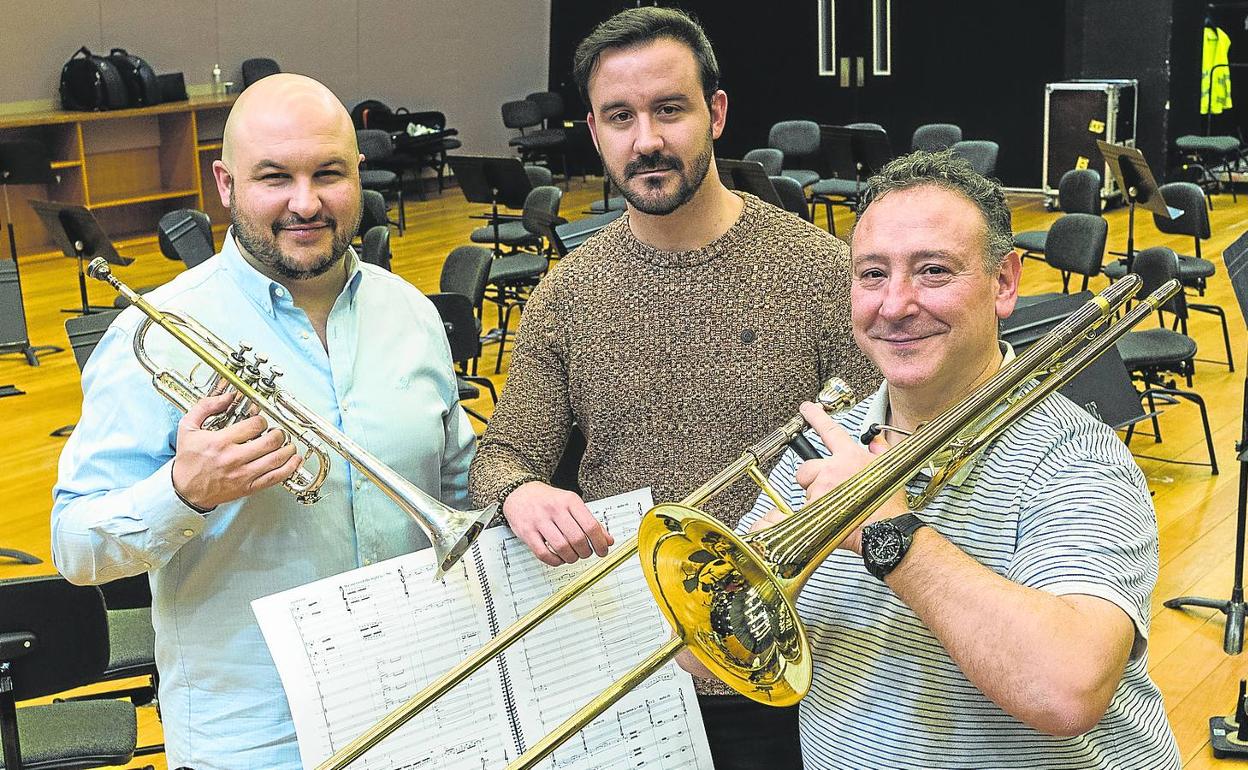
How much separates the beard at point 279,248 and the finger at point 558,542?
0.58m

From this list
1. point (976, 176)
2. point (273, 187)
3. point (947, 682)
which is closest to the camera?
point (947, 682)

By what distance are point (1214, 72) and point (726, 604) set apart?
15.7 m

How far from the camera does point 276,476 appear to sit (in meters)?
2.03

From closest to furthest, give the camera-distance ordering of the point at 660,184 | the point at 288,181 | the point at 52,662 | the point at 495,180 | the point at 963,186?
the point at 963,186
the point at 288,181
the point at 660,184
the point at 52,662
the point at 495,180

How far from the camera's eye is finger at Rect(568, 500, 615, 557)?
2.23 m

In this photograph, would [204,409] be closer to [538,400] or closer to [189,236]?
[538,400]

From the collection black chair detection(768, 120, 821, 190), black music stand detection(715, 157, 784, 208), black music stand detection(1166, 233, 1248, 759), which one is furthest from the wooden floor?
black chair detection(768, 120, 821, 190)

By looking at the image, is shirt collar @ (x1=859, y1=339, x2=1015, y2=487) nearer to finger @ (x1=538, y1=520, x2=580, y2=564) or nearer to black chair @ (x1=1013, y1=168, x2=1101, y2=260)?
finger @ (x1=538, y1=520, x2=580, y2=564)

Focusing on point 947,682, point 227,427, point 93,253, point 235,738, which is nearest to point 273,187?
point 227,427

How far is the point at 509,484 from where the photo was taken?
2361 millimetres

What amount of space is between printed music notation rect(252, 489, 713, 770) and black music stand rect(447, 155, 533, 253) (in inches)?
317

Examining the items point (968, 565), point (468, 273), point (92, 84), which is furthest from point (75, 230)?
point (968, 565)

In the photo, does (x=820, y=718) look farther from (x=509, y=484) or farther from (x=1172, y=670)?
(x=1172, y=670)

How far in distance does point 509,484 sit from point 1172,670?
3.56m
